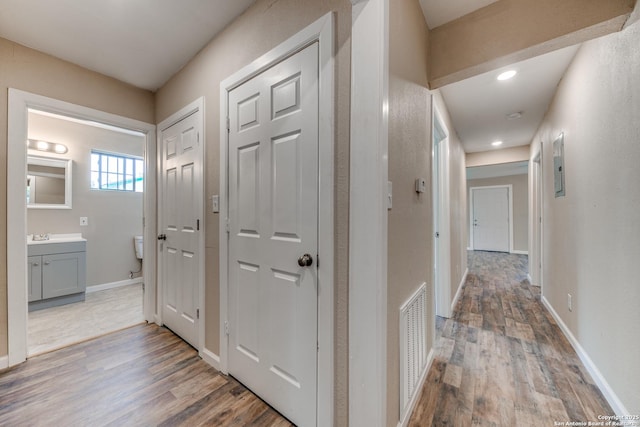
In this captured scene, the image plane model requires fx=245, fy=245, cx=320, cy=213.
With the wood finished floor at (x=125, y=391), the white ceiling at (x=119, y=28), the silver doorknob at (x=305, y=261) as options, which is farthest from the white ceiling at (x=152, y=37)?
the wood finished floor at (x=125, y=391)

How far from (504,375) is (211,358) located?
211cm

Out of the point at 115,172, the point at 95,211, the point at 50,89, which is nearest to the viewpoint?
the point at 50,89

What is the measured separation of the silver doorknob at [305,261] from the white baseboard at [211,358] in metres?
1.16

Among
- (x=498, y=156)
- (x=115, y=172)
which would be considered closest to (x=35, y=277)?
(x=115, y=172)

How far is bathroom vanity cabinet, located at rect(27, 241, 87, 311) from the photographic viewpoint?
2.79 meters

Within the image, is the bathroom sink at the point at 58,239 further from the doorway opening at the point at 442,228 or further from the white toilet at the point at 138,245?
the doorway opening at the point at 442,228

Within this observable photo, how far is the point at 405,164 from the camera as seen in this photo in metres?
1.30

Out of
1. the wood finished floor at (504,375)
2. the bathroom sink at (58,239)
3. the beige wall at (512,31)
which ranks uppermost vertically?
the beige wall at (512,31)

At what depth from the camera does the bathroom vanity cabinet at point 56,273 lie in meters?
2.79

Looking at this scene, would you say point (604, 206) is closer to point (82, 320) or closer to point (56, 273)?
Result: point (82, 320)

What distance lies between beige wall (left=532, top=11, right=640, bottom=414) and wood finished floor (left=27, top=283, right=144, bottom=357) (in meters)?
3.78

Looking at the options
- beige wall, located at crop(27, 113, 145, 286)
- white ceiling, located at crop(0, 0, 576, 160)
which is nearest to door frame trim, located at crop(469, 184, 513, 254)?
white ceiling, located at crop(0, 0, 576, 160)

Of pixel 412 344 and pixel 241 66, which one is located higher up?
pixel 241 66

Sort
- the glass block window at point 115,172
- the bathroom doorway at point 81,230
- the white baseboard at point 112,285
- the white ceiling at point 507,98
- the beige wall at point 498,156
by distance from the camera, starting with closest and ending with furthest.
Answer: the white ceiling at point 507,98 < the bathroom doorway at point 81,230 < the white baseboard at point 112,285 < the glass block window at point 115,172 < the beige wall at point 498,156
